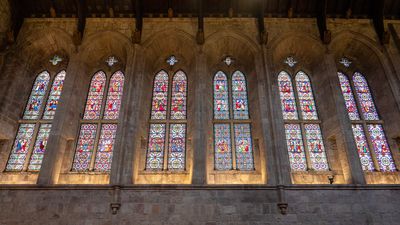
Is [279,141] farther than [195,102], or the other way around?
[195,102]

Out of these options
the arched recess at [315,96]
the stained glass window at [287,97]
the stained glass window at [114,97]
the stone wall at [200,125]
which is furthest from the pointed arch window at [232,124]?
the stained glass window at [114,97]

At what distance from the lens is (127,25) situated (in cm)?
1253

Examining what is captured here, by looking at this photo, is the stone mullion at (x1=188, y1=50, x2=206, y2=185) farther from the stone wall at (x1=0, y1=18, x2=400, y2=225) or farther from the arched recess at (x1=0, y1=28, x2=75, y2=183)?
the arched recess at (x1=0, y1=28, x2=75, y2=183)

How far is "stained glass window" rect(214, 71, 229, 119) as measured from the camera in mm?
11617

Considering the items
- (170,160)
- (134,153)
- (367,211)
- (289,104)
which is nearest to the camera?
(367,211)

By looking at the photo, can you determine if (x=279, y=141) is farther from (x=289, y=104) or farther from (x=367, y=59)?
(x=367, y=59)

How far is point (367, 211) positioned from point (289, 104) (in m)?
4.48

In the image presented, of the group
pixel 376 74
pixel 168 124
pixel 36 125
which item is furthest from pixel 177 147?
pixel 376 74

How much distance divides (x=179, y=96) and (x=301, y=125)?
15.4 ft

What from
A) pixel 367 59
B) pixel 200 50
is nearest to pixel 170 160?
pixel 200 50

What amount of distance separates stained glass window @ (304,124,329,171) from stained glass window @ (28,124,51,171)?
30.1 feet

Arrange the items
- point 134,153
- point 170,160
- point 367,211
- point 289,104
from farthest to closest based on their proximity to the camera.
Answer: point 289,104
point 170,160
point 134,153
point 367,211

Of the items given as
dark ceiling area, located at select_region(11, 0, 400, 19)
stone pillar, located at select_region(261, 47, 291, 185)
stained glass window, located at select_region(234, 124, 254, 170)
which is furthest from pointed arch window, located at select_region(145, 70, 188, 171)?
stone pillar, located at select_region(261, 47, 291, 185)

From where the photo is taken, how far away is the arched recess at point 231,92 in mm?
10242
